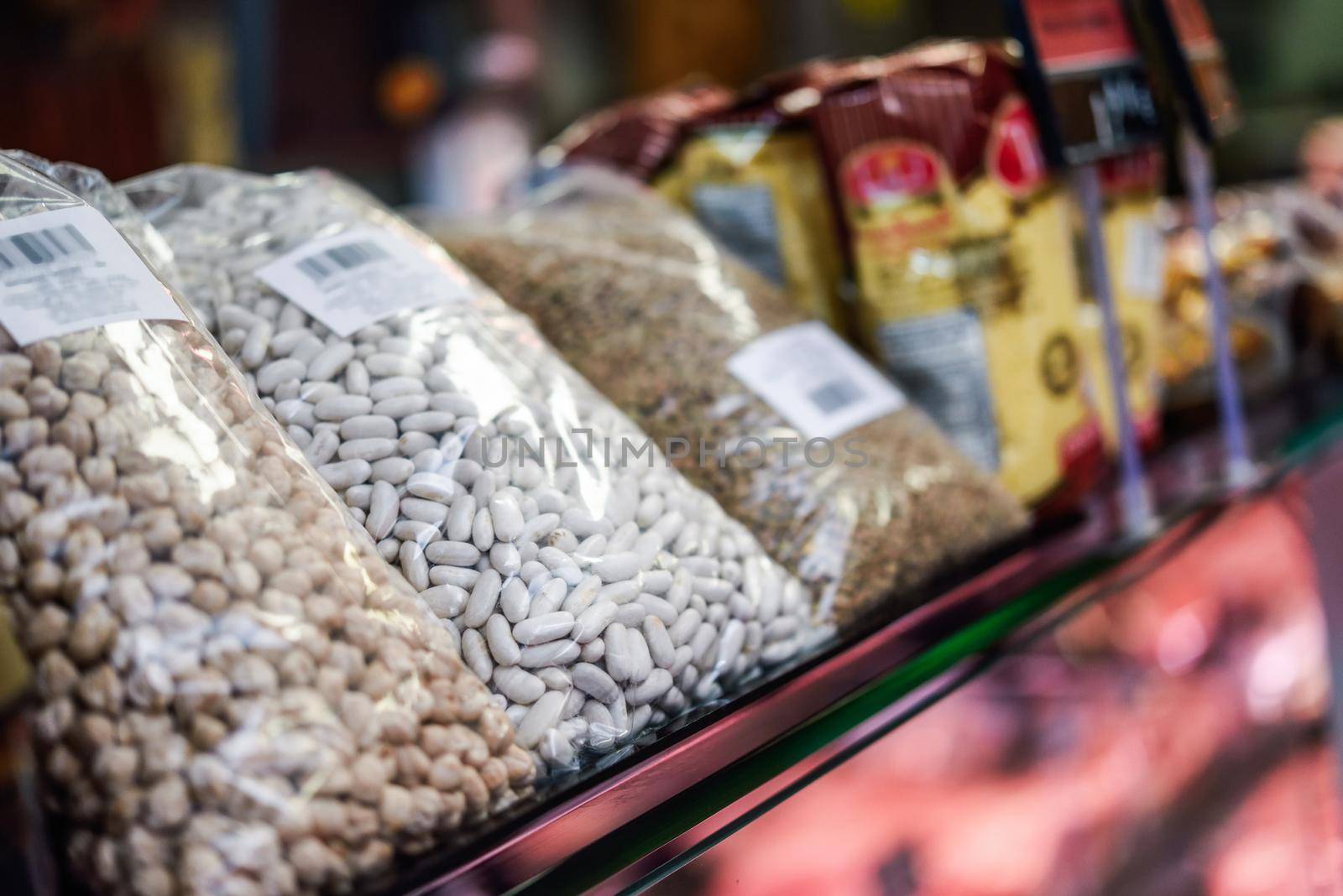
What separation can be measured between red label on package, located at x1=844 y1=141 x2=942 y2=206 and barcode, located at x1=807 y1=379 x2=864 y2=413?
188 millimetres

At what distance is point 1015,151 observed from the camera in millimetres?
919

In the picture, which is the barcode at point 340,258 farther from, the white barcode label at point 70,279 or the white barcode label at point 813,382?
the white barcode label at point 813,382

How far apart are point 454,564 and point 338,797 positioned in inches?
5.7

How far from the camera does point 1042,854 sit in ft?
2.93

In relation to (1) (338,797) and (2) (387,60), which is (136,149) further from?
(1) (338,797)

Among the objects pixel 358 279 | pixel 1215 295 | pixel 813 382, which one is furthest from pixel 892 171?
pixel 358 279

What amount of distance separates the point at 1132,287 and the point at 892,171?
14.3 inches

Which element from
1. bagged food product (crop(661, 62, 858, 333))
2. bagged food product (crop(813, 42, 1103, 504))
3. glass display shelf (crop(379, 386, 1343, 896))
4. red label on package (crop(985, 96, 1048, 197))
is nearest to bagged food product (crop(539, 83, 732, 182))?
bagged food product (crop(661, 62, 858, 333))

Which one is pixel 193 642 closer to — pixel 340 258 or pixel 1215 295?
pixel 340 258

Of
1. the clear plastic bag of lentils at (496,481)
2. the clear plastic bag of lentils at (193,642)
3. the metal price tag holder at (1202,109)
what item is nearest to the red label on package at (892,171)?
the metal price tag holder at (1202,109)

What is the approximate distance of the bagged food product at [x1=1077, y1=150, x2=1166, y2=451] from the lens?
1.04 m

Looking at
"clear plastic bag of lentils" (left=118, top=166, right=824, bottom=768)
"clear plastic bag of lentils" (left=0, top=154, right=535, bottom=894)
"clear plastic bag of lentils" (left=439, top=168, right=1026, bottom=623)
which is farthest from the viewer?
"clear plastic bag of lentils" (left=439, top=168, right=1026, bottom=623)

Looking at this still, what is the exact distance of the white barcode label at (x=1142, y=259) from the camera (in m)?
1.07

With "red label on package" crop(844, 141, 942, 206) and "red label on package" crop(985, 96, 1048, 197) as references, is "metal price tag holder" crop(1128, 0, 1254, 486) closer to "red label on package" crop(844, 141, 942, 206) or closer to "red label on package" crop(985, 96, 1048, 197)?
"red label on package" crop(985, 96, 1048, 197)
